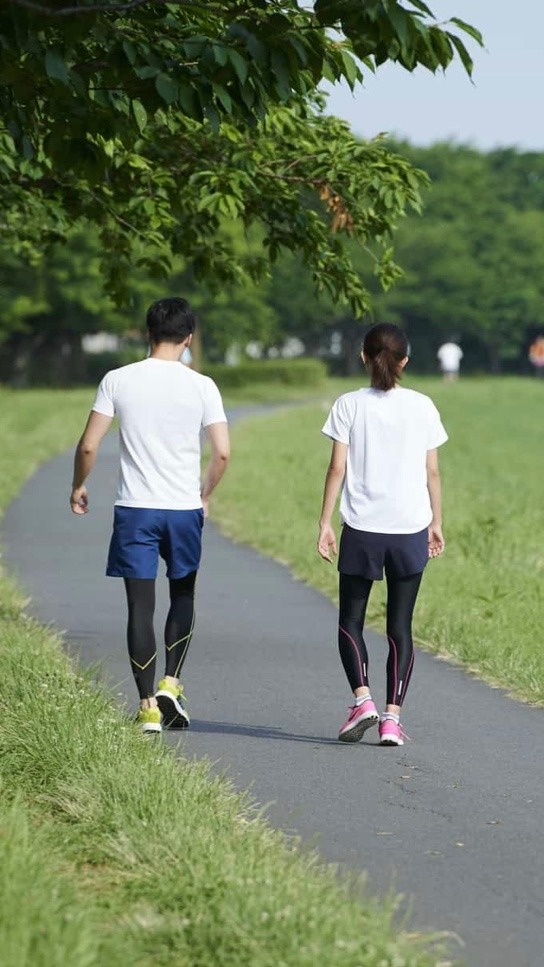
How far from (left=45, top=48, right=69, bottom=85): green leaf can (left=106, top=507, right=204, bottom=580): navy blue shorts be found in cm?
207

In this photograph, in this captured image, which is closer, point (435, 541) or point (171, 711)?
point (171, 711)

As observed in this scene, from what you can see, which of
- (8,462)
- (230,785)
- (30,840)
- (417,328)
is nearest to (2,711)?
(230,785)

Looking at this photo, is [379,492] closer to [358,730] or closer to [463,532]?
[358,730]

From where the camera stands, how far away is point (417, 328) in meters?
109

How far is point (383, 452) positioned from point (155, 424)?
3.06 feet

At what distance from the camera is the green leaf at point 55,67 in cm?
564

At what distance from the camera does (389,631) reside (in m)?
7.42

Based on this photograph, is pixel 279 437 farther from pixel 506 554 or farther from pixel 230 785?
pixel 230 785

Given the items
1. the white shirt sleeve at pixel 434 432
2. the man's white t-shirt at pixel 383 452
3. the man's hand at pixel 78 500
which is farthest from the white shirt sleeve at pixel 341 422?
the man's hand at pixel 78 500

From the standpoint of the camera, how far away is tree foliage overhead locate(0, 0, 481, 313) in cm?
564

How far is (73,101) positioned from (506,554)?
8.94 meters

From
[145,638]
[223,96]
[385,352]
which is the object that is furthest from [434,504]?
[223,96]

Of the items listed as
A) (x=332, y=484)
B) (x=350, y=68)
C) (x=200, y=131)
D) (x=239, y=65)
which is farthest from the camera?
(x=200, y=131)

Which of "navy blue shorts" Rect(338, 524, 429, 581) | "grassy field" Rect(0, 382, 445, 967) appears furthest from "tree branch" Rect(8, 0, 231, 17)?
"navy blue shorts" Rect(338, 524, 429, 581)
